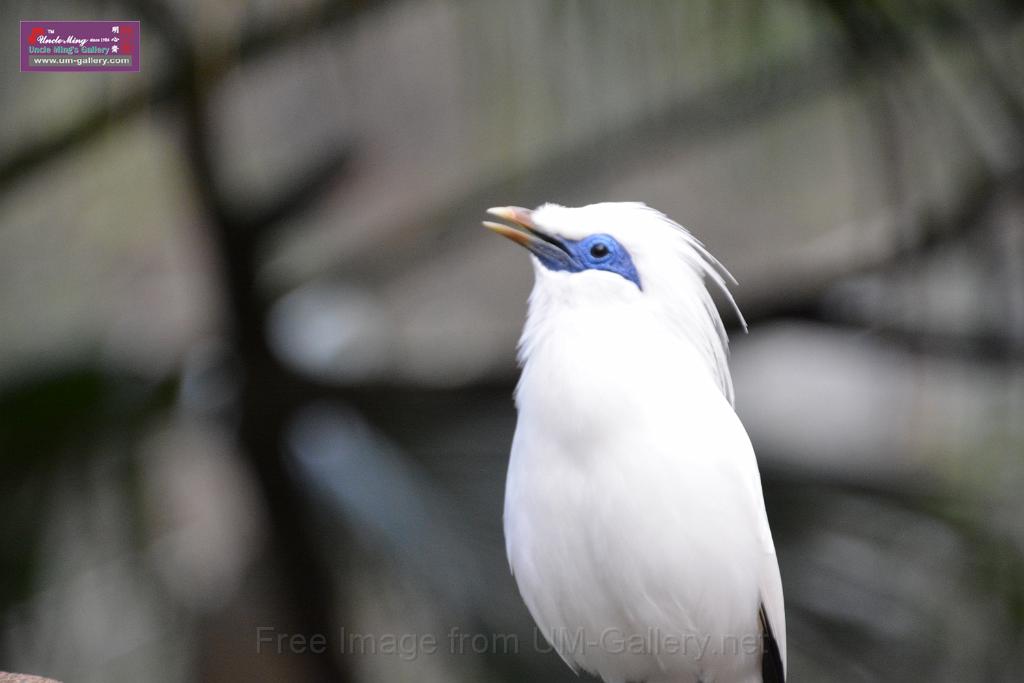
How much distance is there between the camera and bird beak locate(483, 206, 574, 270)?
10.6ft

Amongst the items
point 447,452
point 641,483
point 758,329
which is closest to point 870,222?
point 758,329

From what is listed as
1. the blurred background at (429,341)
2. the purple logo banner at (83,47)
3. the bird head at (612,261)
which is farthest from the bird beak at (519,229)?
the purple logo banner at (83,47)

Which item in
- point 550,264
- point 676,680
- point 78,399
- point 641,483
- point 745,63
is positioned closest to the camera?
point 641,483

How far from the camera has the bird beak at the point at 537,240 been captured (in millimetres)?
3219

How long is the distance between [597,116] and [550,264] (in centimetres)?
138

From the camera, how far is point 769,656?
11.4ft

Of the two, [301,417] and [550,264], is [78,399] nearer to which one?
[301,417]

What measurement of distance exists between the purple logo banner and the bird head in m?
1.90

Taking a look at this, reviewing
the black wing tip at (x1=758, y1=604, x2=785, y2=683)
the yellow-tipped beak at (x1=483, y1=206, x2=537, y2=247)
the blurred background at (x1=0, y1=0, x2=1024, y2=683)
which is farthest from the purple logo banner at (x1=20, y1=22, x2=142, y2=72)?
the black wing tip at (x1=758, y1=604, x2=785, y2=683)

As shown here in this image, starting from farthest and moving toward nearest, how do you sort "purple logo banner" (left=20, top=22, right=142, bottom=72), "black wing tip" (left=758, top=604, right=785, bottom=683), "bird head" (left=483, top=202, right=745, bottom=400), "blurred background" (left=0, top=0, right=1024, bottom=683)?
"purple logo banner" (left=20, top=22, right=142, bottom=72)
"blurred background" (left=0, top=0, right=1024, bottom=683)
"black wing tip" (left=758, top=604, right=785, bottom=683)
"bird head" (left=483, top=202, right=745, bottom=400)

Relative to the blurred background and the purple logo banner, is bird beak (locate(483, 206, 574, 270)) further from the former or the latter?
the purple logo banner

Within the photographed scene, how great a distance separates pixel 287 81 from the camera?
485 cm

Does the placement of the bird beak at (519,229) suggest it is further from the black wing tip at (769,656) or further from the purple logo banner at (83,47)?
the purple logo banner at (83,47)

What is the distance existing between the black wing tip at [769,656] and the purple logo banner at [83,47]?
288 cm
